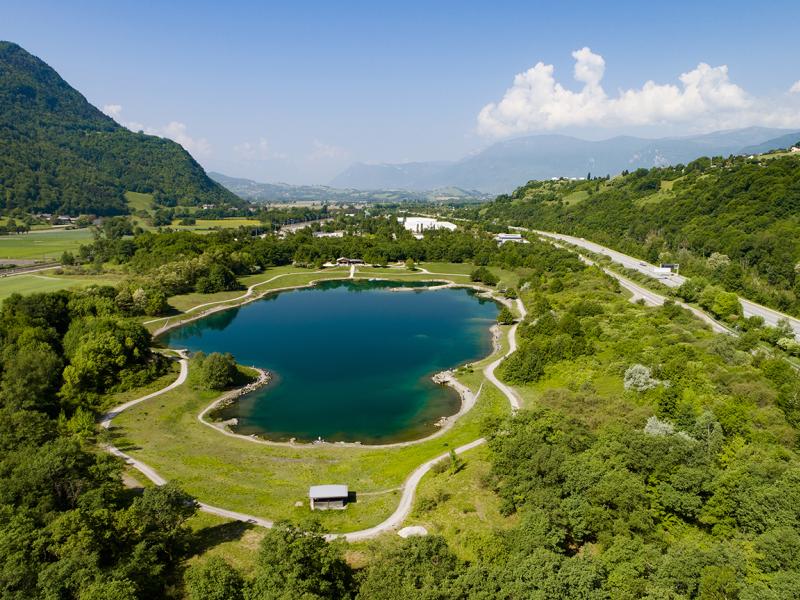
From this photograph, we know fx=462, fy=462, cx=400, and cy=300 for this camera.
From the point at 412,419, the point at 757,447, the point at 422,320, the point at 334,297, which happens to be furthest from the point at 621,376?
the point at 334,297

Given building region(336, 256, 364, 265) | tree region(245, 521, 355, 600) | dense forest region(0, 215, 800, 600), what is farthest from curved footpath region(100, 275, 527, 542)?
building region(336, 256, 364, 265)

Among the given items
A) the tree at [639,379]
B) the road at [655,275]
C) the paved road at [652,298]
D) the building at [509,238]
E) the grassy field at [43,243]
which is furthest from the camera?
the building at [509,238]

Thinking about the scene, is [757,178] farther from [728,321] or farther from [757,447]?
[757,447]

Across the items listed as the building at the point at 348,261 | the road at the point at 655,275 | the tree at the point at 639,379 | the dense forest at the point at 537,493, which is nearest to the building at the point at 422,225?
the building at the point at 348,261

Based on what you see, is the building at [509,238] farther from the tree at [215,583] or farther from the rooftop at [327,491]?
the tree at [215,583]

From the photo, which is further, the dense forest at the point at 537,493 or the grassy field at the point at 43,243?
the grassy field at the point at 43,243

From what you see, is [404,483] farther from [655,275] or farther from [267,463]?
[655,275]
